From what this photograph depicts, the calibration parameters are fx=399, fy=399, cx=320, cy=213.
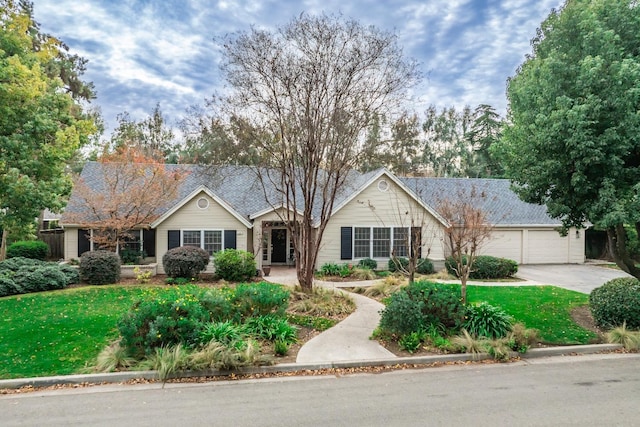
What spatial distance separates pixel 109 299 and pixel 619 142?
46.5 ft

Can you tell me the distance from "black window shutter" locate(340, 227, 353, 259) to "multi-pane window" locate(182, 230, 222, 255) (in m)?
5.77

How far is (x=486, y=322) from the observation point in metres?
8.78

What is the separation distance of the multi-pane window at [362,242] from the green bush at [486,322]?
1065cm

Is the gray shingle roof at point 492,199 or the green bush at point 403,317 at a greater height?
the gray shingle roof at point 492,199

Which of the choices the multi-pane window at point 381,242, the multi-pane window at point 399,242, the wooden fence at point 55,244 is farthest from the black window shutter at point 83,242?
the multi-pane window at point 399,242

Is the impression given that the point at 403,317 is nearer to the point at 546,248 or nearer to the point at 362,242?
the point at 362,242

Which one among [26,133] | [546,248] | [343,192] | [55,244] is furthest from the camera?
[55,244]

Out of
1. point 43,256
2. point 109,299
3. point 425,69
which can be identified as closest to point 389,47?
point 425,69

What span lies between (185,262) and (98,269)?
10.4 ft

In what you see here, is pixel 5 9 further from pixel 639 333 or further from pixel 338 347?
pixel 639 333

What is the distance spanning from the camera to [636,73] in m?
7.94

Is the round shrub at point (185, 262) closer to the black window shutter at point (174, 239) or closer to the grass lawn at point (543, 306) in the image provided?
the black window shutter at point (174, 239)

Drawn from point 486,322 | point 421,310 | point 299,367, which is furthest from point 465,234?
point 299,367

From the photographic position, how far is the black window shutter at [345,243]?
19438mm
